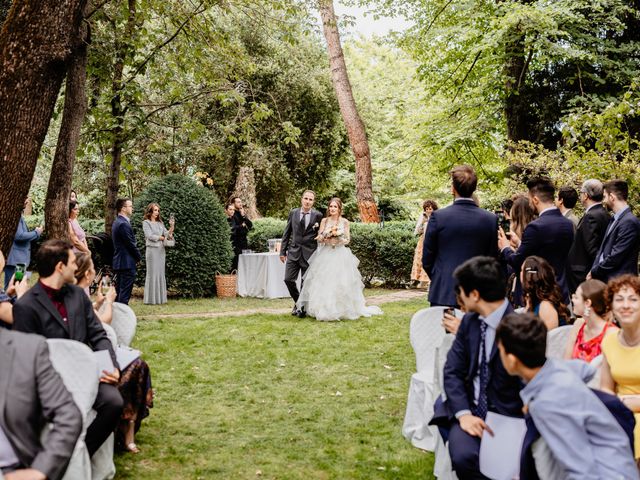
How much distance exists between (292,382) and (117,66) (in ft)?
21.8

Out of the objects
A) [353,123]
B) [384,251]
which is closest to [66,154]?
[384,251]

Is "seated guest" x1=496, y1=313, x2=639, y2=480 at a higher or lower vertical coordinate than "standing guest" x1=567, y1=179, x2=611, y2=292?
lower

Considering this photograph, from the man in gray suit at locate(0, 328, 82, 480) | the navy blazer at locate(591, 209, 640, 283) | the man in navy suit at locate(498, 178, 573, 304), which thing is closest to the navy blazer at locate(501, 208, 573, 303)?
the man in navy suit at locate(498, 178, 573, 304)

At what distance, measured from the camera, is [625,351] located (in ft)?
11.2

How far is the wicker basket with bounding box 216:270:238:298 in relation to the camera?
13492mm

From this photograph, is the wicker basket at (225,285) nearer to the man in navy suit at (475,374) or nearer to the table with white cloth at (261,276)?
the table with white cloth at (261,276)

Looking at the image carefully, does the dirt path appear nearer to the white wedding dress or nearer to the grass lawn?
the grass lawn

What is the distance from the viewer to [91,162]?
2114 centimetres

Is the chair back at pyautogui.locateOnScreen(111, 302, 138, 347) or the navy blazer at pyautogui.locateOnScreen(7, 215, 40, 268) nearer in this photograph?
the chair back at pyautogui.locateOnScreen(111, 302, 138, 347)

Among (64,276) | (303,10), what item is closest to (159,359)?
Answer: (64,276)

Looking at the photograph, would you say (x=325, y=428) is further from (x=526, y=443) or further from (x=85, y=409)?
(x=526, y=443)

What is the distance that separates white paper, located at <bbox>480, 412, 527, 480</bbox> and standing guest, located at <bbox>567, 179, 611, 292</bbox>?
3.82 metres

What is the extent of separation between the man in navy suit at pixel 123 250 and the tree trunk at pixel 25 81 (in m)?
5.00

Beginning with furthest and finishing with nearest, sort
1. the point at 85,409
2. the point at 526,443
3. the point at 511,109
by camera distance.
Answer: the point at 511,109 < the point at 85,409 < the point at 526,443
